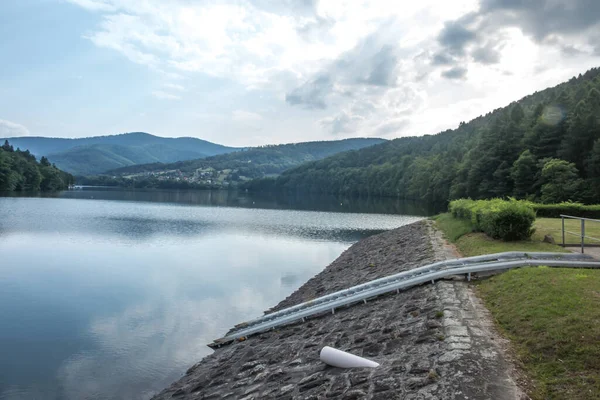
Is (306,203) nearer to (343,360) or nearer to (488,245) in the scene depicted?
(488,245)

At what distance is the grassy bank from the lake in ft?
32.3

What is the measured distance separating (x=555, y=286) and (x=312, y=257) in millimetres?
24985

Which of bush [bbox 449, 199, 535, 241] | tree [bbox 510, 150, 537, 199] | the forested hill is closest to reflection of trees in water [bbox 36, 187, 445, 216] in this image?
the forested hill

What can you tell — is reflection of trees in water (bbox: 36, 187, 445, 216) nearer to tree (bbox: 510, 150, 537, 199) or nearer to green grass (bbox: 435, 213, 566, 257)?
tree (bbox: 510, 150, 537, 199)

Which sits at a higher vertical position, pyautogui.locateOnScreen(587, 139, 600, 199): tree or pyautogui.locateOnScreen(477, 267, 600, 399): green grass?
pyautogui.locateOnScreen(587, 139, 600, 199): tree

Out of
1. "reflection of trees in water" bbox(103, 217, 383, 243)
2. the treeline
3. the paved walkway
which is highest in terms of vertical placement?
the treeline

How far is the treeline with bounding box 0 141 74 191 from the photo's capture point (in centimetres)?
12062

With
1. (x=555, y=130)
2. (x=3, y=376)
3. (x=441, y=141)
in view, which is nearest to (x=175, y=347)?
(x=3, y=376)

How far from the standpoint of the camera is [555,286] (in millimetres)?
9828

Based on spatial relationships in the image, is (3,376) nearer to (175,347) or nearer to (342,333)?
(175,347)

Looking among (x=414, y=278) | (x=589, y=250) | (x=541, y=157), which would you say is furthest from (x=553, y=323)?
(x=541, y=157)

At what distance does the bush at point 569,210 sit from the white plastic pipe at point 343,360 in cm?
2474

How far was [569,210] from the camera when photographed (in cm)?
3050

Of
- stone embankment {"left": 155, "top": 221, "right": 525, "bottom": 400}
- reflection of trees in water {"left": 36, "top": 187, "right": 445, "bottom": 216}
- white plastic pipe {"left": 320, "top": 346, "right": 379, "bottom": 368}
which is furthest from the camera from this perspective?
reflection of trees in water {"left": 36, "top": 187, "right": 445, "bottom": 216}
